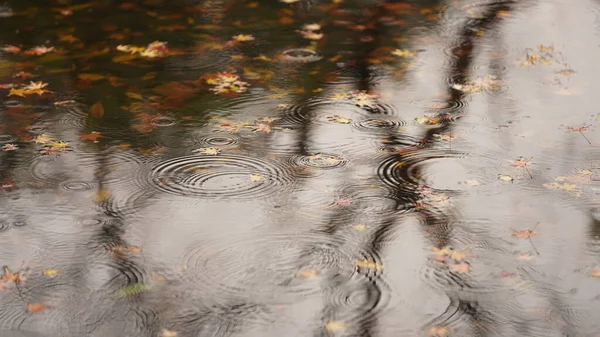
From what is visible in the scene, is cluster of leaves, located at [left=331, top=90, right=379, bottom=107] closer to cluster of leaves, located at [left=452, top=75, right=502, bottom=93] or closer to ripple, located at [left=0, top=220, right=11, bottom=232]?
cluster of leaves, located at [left=452, top=75, right=502, bottom=93]

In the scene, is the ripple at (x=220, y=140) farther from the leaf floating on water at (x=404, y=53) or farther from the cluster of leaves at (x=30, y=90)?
the leaf floating on water at (x=404, y=53)

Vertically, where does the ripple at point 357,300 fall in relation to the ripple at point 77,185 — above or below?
above

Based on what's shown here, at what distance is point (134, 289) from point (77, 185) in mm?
1541

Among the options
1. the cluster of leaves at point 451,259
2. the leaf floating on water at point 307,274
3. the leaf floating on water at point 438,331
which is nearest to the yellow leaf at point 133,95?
the leaf floating on water at point 307,274

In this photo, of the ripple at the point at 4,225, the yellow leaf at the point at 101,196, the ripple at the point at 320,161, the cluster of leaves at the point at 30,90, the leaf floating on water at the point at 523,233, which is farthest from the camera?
the cluster of leaves at the point at 30,90

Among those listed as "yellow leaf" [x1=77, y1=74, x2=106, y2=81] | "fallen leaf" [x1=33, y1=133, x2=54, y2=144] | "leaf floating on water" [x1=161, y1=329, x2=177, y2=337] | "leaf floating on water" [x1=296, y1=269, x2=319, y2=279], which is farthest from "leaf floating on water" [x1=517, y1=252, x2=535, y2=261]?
"yellow leaf" [x1=77, y1=74, x2=106, y2=81]

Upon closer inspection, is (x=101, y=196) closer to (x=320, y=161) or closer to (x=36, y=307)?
(x=36, y=307)

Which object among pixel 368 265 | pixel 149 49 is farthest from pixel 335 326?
pixel 149 49

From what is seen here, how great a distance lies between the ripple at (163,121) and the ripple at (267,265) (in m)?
1.99

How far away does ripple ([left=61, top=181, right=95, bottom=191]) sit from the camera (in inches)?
249

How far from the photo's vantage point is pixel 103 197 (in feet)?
20.4

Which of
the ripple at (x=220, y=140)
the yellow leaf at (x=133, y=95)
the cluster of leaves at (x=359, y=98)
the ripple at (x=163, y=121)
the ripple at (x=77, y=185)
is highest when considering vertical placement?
the ripple at (x=77, y=185)

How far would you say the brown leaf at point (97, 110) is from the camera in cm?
757

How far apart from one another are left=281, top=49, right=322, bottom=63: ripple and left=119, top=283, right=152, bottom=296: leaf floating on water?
4132 mm
